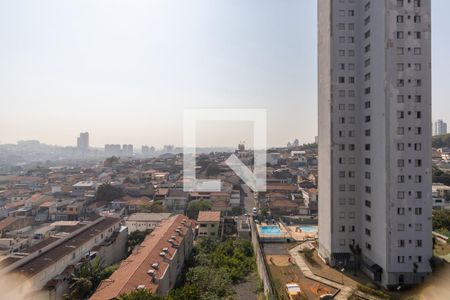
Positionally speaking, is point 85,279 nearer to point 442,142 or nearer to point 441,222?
point 441,222

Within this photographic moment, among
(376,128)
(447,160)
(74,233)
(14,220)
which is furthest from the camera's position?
(447,160)

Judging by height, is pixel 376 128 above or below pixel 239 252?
above

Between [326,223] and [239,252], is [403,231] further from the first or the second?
[239,252]

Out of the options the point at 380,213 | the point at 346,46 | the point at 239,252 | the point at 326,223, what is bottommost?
the point at 239,252

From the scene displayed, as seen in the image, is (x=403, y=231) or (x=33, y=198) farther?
(x=33, y=198)

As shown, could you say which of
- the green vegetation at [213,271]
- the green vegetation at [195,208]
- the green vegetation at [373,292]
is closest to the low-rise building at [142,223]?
the green vegetation at [213,271]

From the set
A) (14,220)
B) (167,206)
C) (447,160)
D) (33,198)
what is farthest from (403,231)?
(447,160)

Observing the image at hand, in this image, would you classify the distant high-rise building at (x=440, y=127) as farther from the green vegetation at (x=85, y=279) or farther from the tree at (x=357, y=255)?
the green vegetation at (x=85, y=279)
